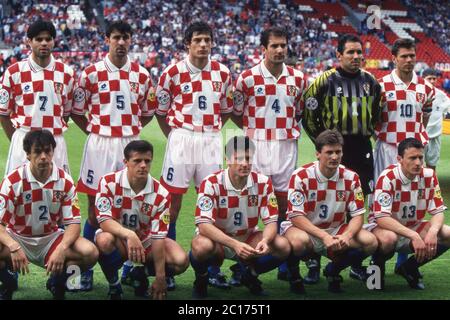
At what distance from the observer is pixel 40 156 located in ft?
14.3

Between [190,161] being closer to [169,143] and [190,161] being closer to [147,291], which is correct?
[169,143]

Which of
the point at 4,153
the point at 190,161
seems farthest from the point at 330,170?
the point at 4,153

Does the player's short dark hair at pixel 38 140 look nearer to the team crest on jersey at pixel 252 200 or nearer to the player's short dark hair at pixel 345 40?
the team crest on jersey at pixel 252 200

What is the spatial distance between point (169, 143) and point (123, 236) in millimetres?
1167

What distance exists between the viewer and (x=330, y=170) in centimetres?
479

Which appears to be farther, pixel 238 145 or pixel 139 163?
pixel 238 145

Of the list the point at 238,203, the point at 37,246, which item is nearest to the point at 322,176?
the point at 238,203

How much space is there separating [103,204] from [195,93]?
1.17 metres

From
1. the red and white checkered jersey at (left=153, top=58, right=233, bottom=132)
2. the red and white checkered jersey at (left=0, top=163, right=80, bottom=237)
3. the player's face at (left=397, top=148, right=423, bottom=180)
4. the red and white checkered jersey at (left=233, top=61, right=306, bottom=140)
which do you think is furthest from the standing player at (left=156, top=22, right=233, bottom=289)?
the player's face at (left=397, top=148, right=423, bottom=180)

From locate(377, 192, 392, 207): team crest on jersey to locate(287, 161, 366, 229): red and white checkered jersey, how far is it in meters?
0.11

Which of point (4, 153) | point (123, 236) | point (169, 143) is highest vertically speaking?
point (4, 153)

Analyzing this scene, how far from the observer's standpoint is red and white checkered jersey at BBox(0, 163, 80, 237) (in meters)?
4.41

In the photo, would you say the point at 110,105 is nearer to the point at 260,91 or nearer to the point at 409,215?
the point at 260,91

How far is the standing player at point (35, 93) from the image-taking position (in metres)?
5.15
